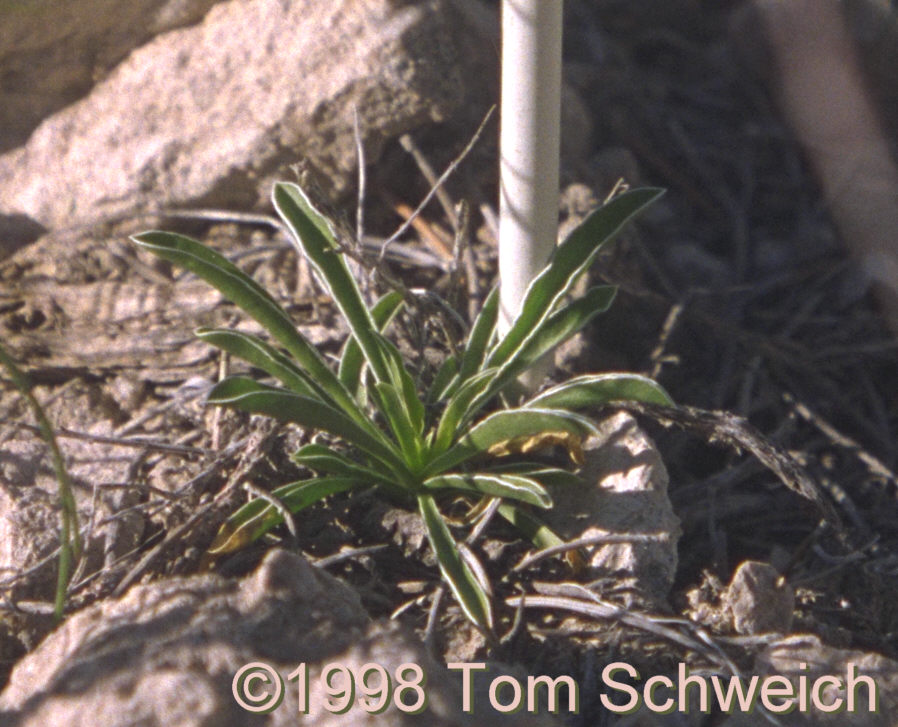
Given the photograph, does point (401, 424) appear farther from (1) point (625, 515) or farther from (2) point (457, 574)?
(1) point (625, 515)

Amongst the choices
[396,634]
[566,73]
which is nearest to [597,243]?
[396,634]

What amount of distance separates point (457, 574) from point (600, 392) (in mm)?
378

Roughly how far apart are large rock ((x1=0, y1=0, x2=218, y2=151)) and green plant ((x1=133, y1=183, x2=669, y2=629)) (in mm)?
756

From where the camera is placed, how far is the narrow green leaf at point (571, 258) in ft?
5.01

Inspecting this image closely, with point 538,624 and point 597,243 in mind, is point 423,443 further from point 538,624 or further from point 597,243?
point 597,243

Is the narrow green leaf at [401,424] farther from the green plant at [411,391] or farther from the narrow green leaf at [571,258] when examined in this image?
the narrow green leaf at [571,258]

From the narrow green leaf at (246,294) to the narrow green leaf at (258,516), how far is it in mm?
157

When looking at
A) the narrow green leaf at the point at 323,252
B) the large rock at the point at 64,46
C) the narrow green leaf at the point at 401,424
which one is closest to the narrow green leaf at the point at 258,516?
the narrow green leaf at the point at 401,424

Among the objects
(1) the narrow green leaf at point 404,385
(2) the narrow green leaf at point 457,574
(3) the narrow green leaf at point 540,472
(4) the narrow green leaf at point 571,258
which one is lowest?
(2) the narrow green leaf at point 457,574

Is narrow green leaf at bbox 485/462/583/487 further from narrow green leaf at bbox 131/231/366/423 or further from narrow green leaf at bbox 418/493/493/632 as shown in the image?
narrow green leaf at bbox 131/231/366/423

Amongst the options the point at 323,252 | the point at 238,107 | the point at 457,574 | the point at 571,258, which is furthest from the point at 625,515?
the point at 238,107

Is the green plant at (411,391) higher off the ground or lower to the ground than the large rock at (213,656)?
higher

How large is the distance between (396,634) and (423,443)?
438 millimetres

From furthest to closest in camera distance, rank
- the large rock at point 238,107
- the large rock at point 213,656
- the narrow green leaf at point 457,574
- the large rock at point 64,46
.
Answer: the large rock at point 64,46, the large rock at point 238,107, the narrow green leaf at point 457,574, the large rock at point 213,656
